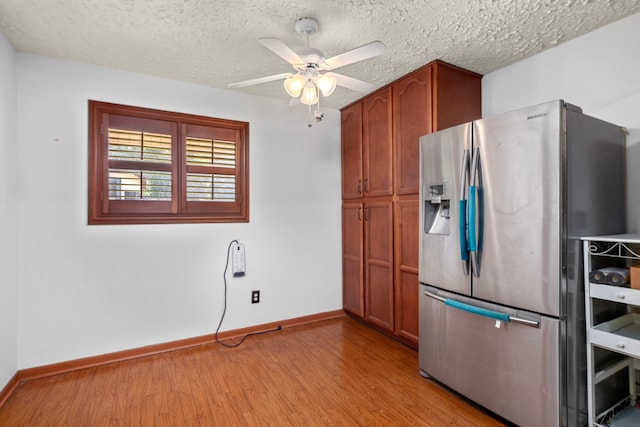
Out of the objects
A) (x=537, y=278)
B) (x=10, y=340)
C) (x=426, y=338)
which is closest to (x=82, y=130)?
(x=10, y=340)

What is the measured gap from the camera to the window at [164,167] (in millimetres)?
2506

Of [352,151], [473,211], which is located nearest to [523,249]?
[473,211]

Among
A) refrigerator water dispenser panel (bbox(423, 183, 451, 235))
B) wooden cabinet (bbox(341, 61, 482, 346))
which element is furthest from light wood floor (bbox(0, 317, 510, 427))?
refrigerator water dispenser panel (bbox(423, 183, 451, 235))

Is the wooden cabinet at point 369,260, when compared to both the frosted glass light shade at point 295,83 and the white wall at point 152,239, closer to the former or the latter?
the white wall at point 152,239

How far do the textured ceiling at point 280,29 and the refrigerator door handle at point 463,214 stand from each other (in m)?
0.83

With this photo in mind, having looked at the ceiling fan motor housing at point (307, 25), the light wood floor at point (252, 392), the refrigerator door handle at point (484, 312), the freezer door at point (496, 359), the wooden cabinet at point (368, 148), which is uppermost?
the ceiling fan motor housing at point (307, 25)

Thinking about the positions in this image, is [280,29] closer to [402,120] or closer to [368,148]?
[402,120]

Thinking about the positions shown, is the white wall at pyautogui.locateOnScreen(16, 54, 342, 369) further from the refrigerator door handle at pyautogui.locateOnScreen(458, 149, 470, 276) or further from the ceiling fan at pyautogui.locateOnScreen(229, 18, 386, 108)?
the refrigerator door handle at pyautogui.locateOnScreen(458, 149, 470, 276)

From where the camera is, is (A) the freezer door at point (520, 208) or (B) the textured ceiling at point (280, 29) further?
(B) the textured ceiling at point (280, 29)

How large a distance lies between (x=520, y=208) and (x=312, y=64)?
135cm

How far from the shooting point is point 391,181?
2834 millimetres

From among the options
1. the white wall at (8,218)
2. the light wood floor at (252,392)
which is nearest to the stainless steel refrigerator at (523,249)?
the light wood floor at (252,392)

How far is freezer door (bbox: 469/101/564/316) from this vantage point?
153 centimetres

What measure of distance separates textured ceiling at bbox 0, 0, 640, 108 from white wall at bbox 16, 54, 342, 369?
379mm
